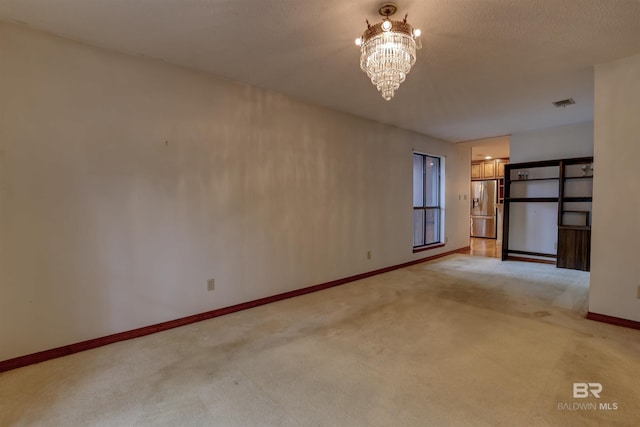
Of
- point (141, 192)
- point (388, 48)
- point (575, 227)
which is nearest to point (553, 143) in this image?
point (575, 227)

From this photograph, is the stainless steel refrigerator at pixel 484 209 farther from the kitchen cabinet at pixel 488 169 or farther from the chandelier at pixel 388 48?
the chandelier at pixel 388 48

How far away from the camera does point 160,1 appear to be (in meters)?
1.93

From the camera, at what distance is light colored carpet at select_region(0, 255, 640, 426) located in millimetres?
1665

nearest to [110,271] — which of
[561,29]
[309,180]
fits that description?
[309,180]

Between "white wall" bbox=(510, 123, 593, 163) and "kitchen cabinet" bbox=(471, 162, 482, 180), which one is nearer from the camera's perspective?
"white wall" bbox=(510, 123, 593, 163)

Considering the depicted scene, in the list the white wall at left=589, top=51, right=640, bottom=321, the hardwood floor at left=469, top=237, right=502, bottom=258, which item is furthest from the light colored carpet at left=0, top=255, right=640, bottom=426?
the hardwood floor at left=469, top=237, right=502, bottom=258

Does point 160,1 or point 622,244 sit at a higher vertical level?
point 160,1

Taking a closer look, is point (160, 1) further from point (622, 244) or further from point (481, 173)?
point (481, 173)

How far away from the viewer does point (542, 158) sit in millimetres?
5445

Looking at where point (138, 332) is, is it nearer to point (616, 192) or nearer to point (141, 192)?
point (141, 192)

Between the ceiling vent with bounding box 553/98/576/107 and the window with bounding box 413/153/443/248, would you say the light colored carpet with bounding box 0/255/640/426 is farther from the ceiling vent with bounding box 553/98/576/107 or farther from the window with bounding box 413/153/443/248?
the window with bounding box 413/153/443/248

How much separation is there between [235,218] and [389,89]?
2.04m

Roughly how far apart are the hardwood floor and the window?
3.63 ft

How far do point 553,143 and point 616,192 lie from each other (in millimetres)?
3030
